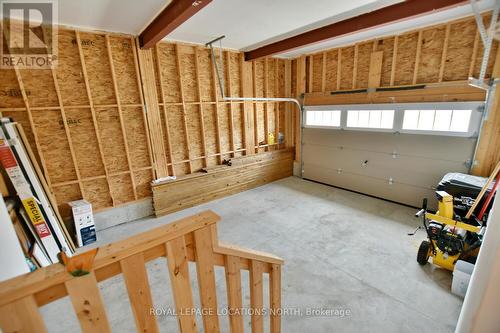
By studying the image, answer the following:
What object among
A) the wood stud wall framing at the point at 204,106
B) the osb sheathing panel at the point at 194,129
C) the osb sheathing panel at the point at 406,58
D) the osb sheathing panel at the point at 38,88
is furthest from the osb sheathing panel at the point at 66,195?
the osb sheathing panel at the point at 406,58

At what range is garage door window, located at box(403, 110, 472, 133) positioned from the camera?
3.74 metres

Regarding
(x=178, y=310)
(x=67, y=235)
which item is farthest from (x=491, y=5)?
(x=67, y=235)

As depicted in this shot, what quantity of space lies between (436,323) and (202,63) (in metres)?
5.31

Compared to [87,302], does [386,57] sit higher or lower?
higher

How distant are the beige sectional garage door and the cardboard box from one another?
506 centimetres

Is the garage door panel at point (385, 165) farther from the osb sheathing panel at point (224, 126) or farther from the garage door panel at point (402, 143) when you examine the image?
the osb sheathing panel at point (224, 126)

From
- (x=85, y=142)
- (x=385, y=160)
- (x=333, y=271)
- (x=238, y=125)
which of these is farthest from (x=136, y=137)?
(x=385, y=160)

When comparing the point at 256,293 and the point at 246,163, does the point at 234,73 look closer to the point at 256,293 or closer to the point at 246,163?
the point at 246,163

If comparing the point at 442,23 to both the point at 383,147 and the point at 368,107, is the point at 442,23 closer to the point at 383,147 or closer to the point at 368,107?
the point at 368,107

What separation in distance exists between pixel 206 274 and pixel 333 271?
7.36 feet

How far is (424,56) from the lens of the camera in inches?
158

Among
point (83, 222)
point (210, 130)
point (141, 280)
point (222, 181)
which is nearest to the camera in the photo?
point (141, 280)

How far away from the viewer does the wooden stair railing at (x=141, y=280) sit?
0.71 metres

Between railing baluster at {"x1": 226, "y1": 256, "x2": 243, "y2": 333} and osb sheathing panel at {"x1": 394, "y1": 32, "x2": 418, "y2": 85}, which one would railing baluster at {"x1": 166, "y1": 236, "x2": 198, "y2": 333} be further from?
osb sheathing panel at {"x1": 394, "y1": 32, "x2": 418, "y2": 85}
